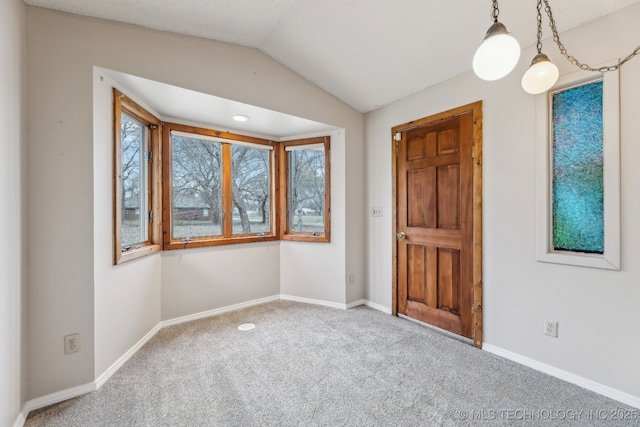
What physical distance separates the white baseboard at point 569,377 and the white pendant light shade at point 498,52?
A: 2084 millimetres

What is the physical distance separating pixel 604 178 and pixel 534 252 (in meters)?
0.64

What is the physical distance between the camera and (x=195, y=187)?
3.23 meters

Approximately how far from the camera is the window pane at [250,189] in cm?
353

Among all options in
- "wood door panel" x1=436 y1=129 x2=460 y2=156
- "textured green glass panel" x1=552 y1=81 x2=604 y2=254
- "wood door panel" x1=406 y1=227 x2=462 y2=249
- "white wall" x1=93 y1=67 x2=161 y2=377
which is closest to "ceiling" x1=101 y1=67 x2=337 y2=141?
"white wall" x1=93 y1=67 x2=161 y2=377

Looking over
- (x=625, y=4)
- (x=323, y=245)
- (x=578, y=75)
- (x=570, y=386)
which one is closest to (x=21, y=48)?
(x=323, y=245)

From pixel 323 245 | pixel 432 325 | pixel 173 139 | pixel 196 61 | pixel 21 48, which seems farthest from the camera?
pixel 323 245

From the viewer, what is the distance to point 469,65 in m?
2.44

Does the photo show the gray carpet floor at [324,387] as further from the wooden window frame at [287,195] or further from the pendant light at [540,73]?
the pendant light at [540,73]

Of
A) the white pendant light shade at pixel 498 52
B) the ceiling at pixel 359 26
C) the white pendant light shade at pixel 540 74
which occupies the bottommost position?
the white pendant light shade at pixel 498 52

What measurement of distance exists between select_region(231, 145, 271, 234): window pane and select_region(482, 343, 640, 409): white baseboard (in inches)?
109

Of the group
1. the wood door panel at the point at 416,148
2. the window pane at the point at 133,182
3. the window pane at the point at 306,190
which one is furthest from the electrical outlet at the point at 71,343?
the wood door panel at the point at 416,148

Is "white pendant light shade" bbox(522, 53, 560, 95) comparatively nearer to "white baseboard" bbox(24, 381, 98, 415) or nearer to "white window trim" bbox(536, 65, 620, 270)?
"white window trim" bbox(536, 65, 620, 270)

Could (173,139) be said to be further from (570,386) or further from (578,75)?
(570,386)

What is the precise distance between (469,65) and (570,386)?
2.51 meters
